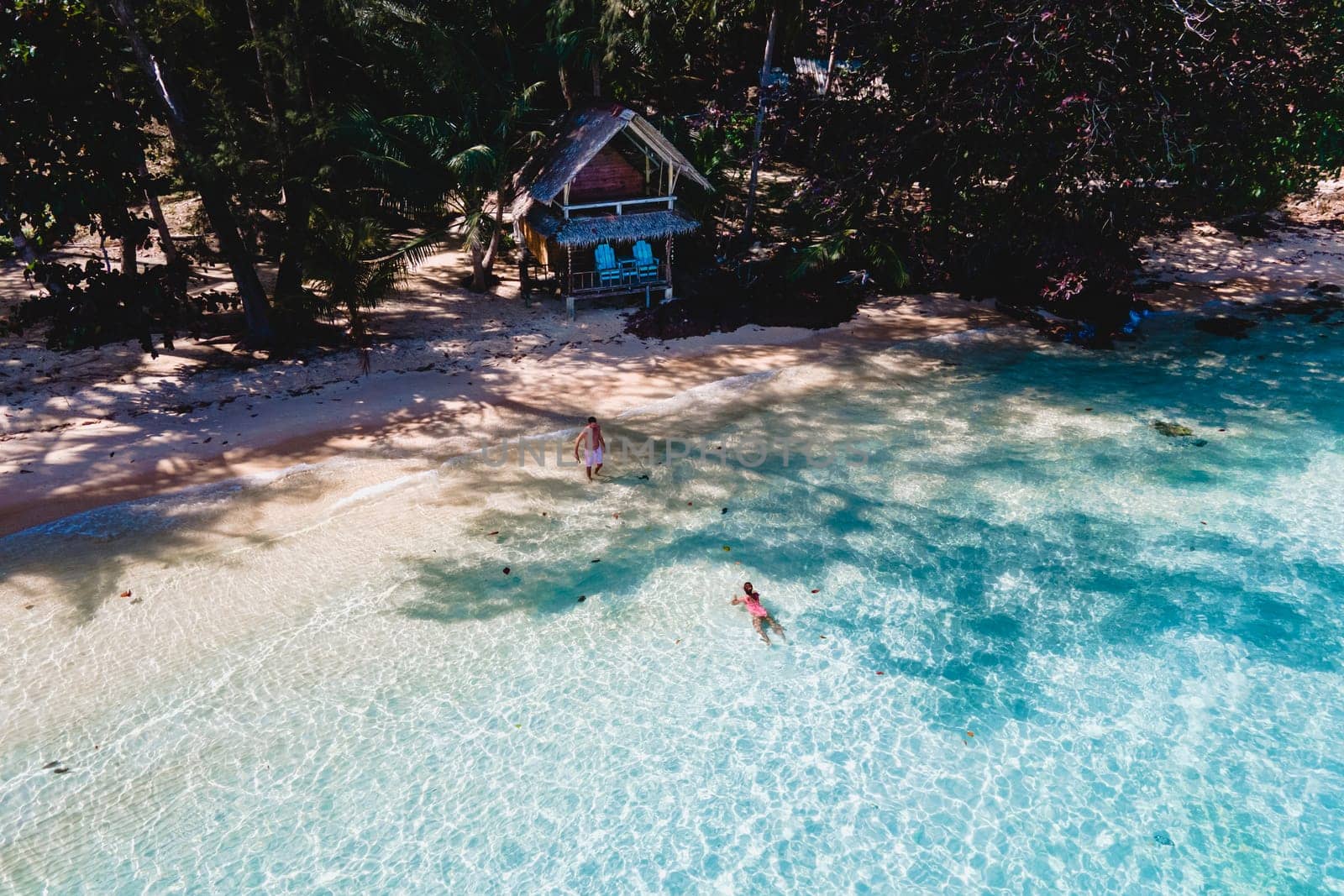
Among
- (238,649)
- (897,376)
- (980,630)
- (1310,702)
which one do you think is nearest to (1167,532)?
(1310,702)

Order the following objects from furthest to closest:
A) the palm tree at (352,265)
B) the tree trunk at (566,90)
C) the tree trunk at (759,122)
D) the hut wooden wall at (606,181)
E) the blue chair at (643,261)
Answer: the tree trunk at (566,90), the tree trunk at (759,122), the blue chair at (643,261), the hut wooden wall at (606,181), the palm tree at (352,265)

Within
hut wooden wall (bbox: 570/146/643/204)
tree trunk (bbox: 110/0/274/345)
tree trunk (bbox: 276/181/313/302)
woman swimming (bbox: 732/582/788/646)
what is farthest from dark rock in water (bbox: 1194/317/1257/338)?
tree trunk (bbox: 110/0/274/345)

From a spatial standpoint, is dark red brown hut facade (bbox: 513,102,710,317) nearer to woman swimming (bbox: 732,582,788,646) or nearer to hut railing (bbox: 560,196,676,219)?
hut railing (bbox: 560,196,676,219)

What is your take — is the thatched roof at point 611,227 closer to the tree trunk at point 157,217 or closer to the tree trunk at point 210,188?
the tree trunk at point 210,188

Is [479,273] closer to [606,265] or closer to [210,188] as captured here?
[606,265]

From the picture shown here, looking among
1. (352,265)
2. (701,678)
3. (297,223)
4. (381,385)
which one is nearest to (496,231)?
(297,223)

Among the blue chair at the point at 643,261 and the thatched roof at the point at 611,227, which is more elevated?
the thatched roof at the point at 611,227

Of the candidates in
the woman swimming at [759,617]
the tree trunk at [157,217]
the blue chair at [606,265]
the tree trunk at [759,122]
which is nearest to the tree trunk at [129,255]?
the tree trunk at [157,217]
